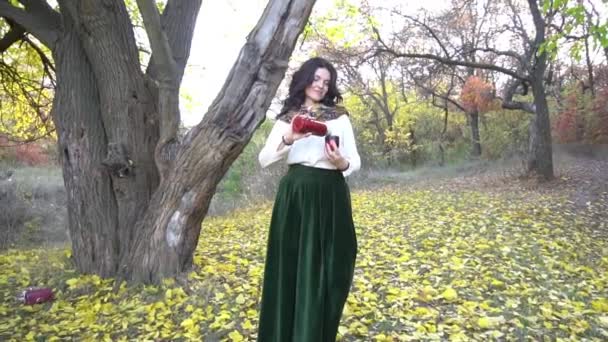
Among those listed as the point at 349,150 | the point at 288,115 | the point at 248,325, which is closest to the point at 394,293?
the point at 248,325

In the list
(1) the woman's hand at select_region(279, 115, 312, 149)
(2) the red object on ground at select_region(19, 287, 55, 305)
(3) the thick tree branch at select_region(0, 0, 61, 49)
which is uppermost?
(3) the thick tree branch at select_region(0, 0, 61, 49)

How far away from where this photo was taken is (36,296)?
12.5 ft

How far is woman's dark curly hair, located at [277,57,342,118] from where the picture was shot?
2.54 meters

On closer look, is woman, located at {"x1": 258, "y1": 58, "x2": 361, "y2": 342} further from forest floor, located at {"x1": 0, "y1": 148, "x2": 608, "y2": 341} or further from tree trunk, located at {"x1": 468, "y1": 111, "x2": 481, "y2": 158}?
tree trunk, located at {"x1": 468, "y1": 111, "x2": 481, "y2": 158}

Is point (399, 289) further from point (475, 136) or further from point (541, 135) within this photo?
point (475, 136)

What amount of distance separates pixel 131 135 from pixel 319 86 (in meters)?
2.33

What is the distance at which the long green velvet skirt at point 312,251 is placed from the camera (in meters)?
2.43

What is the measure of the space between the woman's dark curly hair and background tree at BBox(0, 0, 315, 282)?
1.01 meters

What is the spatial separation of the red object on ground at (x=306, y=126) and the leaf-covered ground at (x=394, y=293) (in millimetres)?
1639

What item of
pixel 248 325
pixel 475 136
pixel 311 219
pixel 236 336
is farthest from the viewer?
pixel 475 136

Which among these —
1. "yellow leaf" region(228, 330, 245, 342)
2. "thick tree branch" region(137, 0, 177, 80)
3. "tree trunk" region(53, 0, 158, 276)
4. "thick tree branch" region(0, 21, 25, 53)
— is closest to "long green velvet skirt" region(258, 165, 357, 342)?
"yellow leaf" region(228, 330, 245, 342)


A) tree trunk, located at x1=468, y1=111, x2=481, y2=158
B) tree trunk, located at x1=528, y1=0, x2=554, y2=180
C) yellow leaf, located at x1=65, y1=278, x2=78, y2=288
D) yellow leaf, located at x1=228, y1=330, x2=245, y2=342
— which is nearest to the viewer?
yellow leaf, located at x1=228, y1=330, x2=245, y2=342

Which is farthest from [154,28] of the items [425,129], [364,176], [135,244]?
[425,129]

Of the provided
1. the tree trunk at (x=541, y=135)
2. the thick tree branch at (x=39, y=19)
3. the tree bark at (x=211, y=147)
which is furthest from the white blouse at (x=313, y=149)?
the tree trunk at (x=541, y=135)
